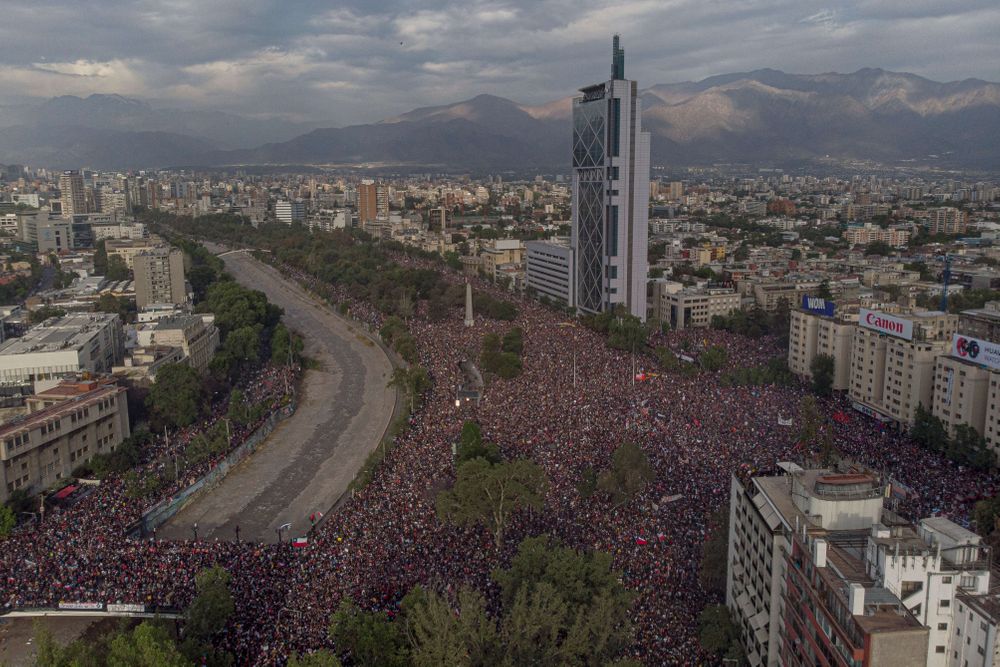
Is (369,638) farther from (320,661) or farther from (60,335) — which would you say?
(60,335)

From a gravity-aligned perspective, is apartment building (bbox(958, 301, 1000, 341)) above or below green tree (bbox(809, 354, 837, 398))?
above

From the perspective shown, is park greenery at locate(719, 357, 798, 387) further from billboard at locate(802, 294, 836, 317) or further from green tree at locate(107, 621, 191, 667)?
green tree at locate(107, 621, 191, 667)

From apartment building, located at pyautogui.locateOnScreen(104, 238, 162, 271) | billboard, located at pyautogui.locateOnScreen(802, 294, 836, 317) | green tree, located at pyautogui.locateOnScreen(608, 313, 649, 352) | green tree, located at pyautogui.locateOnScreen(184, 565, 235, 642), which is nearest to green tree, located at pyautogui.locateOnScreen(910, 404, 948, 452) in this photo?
billboard, located at pyautogui.locateOnScreen(802, 294, 836, 317)

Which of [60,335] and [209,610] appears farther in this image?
[60,335]

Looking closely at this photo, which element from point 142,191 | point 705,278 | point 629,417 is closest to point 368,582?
point 629,417

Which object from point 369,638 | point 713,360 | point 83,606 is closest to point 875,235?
point 713,360

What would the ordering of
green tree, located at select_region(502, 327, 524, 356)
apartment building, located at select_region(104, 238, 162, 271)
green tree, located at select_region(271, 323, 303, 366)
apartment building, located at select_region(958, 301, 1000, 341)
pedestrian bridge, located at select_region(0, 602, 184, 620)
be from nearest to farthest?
pedestrian bridge, located at select_region(0, 602, 184, 620) → apartment building, located at select_region(958, 301, 1000, 341) → green tree, located at select_region(502, 327, 524, 356) → green tree, located at select_region(271, 323, 303, 366) → apartment building, located at select_region(104, 238, 162, 271)
